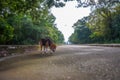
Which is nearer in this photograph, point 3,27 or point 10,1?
point 10,1

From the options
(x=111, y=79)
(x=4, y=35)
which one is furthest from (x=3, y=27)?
(x=111, y=79)

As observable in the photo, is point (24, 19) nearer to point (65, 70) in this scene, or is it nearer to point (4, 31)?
point (4, 31)

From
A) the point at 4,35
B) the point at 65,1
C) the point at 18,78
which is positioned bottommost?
the point at 18,78

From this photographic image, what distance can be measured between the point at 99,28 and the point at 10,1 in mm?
65795

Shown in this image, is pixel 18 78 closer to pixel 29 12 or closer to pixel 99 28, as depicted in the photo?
pixel 29 12

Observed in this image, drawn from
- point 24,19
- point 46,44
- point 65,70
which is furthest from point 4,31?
point 65,70

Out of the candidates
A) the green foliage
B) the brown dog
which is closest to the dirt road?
the brown dog

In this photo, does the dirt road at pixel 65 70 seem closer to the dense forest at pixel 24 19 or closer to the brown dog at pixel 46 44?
the dense forest at pixel 24 19

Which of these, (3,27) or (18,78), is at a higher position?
(3,27)

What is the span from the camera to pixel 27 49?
30547 mm

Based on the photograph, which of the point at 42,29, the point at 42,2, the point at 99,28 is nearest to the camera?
the point at 42,2

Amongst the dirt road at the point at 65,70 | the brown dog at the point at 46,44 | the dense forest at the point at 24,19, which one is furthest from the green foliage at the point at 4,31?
the dirt road at the point at 65,70

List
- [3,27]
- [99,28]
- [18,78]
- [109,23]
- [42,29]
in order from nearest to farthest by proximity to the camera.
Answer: [18,78] < [3,27] < [42,29] < [109,23] < [99,28]

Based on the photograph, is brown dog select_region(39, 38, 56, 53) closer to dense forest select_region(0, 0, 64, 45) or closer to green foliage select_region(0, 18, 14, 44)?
dense forest select_region(0, 0, 64, 45)
